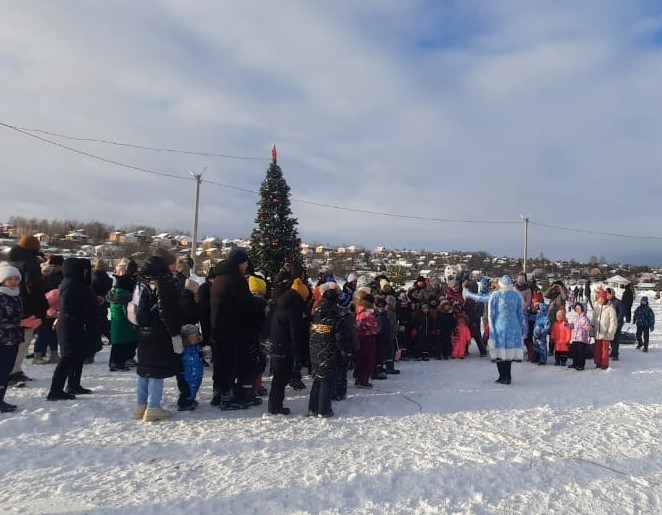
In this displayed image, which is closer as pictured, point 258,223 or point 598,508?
point 598,508

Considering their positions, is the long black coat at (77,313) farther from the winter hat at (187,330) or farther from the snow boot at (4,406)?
the winter hat at (187,330)

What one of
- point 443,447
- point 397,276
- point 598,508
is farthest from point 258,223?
point 598,508

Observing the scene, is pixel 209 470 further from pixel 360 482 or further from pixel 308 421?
pixel 308 421

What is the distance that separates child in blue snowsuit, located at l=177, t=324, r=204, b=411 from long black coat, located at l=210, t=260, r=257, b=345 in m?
0.25

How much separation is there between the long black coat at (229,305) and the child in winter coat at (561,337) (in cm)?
694

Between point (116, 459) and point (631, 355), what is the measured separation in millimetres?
12028

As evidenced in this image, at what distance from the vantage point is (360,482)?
12.4 feet

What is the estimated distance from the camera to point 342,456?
14.1ft

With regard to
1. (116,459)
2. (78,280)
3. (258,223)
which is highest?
(258,223)

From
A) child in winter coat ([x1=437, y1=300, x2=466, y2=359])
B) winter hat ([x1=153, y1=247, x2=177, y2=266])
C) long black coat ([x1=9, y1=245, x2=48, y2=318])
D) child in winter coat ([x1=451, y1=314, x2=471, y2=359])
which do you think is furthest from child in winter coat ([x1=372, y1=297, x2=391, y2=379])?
long black coat ([x1=9, y1=245, x2=48, y2=318])

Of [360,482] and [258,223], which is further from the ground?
[258,223]

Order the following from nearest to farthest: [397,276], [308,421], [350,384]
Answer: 1. [308,421]
2. [350,384]
3. [397,276]

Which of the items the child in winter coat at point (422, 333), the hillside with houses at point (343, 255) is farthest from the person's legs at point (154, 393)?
the hillside with houses at point (343, 255)

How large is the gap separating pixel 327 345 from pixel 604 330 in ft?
21.7
